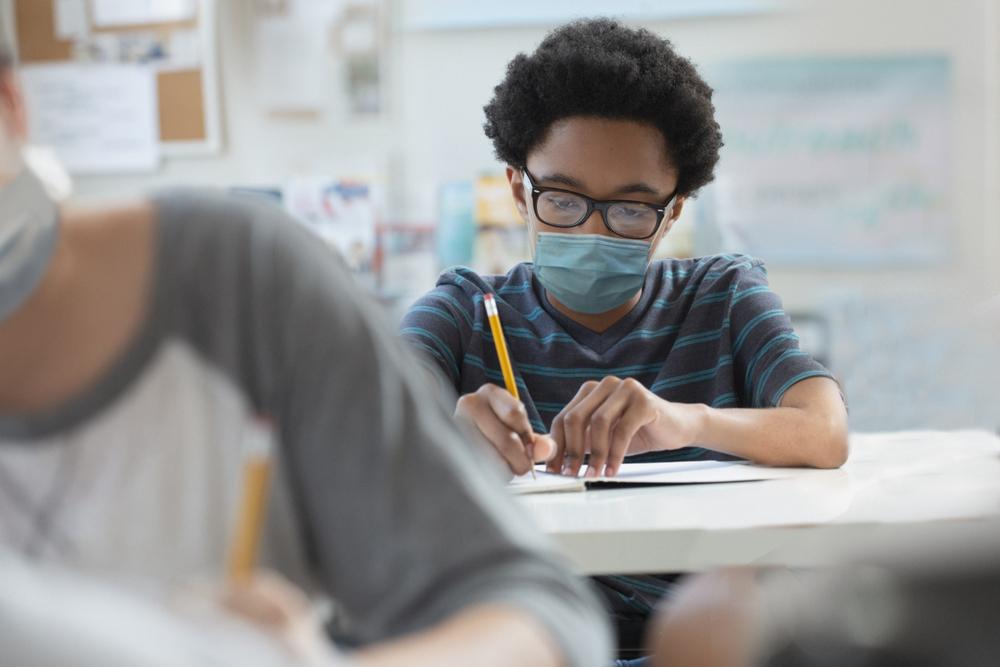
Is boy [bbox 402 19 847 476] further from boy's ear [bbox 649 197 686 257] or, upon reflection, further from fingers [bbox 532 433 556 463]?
fingers [bbox 532 433 556 463]

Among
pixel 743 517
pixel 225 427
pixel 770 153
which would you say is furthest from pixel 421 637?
pixel 770 153

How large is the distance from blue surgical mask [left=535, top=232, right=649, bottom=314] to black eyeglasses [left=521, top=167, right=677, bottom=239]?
0.05 ft

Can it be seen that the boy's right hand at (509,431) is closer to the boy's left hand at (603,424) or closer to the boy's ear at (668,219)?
the boy's left hand at (603,424)

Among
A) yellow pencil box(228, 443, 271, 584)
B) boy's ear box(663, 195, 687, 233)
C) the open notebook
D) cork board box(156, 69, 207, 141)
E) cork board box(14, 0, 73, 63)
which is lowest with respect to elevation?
the open notebook

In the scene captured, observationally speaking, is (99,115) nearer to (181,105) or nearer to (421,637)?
(181,105)

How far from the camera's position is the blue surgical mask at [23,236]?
54cm

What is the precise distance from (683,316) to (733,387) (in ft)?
0.38

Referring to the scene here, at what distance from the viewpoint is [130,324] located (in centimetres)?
54

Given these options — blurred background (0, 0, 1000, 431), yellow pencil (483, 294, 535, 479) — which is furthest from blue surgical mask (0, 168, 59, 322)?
blurred background (0, 0, 1000, 431)

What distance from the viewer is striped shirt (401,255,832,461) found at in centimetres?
137

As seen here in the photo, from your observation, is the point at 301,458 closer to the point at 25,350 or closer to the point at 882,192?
the point at 25,350

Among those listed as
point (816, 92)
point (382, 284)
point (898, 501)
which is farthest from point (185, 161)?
point (898, 501)

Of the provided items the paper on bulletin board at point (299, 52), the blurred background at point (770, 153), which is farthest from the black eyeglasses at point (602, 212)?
the paper on bulletin board at point (299, 52)

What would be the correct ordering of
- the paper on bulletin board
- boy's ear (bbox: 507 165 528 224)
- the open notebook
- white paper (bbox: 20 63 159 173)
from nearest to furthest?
1. the open notebook
2. boy's ear (bbox: 507 165 528 224)
3. the paper on bulletin board
4. white paper (bbox: 20 63 159 173)
